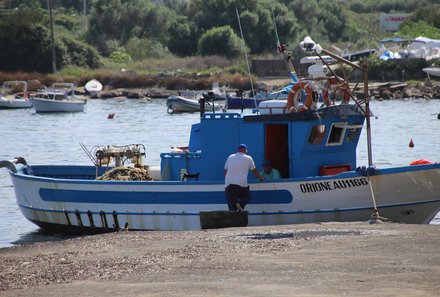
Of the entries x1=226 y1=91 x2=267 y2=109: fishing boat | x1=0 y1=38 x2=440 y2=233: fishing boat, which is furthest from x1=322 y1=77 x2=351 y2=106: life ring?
x1=226 y1=91 x2=267 y2=109: fishing boat

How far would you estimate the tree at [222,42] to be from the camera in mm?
100938

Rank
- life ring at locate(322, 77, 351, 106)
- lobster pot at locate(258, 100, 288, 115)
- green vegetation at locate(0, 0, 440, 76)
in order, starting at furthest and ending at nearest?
green vegetation at locate(0, 0, 440, 76) < life ring at locate(322, 77, 351, 106) < lobster pot at locate(258, 100, 288, 115)

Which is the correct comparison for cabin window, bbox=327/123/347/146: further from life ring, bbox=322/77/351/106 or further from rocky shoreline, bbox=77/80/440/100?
rocky shoreline, bbox=77/80/440/100

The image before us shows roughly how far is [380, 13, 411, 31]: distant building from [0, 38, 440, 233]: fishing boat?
356ft

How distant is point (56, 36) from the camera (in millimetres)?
101188

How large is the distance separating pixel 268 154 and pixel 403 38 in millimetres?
86406

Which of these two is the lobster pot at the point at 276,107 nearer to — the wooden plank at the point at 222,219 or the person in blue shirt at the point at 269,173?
the person in blue shirt at the point at 269,173

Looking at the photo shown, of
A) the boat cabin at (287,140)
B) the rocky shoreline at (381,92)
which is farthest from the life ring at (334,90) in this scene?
the rocky shoreline at (381,92)

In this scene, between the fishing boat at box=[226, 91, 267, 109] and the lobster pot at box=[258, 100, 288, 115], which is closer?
the lobster pot at box=[258, 100, 288, 115]

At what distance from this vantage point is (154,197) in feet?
73.3

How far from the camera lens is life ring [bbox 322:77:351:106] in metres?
22.0

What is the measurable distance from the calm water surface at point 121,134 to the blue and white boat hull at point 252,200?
1.11m

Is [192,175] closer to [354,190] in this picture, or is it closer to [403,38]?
[354,190]

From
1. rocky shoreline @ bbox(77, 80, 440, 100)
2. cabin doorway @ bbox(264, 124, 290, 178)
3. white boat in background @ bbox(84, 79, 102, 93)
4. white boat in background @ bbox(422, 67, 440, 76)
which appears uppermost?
cabin doorway @ bbox(264, 124, 290, 178)
